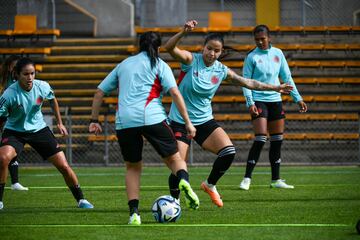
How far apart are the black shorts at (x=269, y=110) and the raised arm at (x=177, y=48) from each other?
316 centimetres

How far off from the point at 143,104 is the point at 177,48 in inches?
43.1

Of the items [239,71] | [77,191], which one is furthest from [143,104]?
[239,71]

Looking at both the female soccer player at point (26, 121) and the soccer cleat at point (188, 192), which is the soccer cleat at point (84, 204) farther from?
the soccer cleat at point (188, 192)

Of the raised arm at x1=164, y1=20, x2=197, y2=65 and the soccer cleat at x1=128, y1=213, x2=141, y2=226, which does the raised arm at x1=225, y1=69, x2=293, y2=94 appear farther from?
the soccer cleat at x1=128, y1=213, x2=141, y2=226

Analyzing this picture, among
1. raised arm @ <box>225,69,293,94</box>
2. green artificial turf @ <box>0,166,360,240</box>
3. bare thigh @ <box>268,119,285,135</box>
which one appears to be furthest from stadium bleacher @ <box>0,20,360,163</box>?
raised arm @ <box>225,69,293,94</box>

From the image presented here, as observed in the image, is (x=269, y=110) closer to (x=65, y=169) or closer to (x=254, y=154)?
(x=254, y=154)

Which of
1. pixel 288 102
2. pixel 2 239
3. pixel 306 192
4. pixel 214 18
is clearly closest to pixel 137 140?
pixel 2 239

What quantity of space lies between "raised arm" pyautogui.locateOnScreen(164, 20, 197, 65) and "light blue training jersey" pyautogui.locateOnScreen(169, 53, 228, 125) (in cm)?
22

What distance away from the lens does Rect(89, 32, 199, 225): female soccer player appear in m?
8.57

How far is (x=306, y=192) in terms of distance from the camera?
41.0 feet

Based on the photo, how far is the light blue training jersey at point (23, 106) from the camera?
406 inches

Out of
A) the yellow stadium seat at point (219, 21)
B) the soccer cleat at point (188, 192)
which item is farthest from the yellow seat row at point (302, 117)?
the soccer cleat at point (188, 192)

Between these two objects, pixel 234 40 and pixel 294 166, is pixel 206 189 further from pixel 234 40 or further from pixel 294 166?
pixel 234 40

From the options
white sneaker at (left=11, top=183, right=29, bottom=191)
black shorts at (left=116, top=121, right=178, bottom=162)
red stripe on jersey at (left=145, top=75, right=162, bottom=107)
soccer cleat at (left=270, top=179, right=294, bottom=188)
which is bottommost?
white sneaker at (left=11, top=183, right=29, bottom=191)
